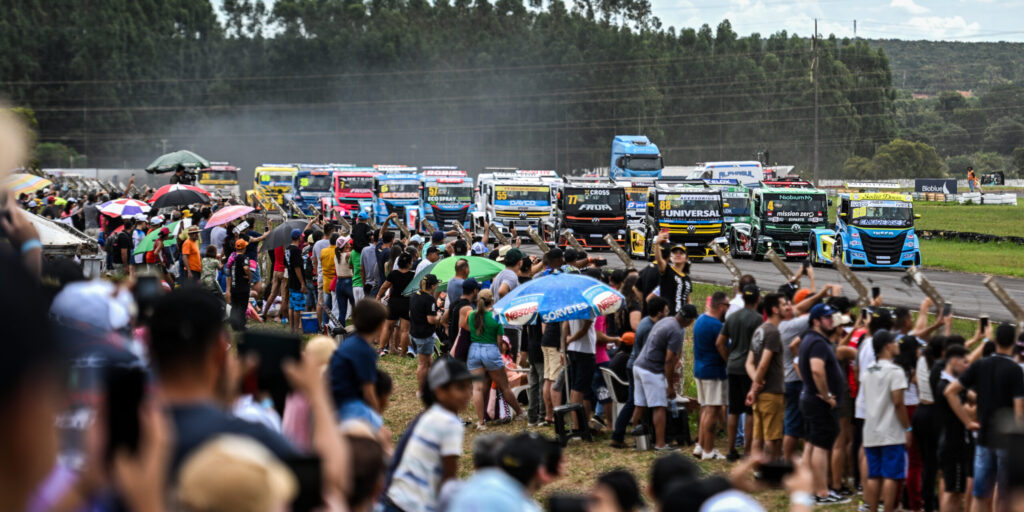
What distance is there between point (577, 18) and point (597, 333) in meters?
141

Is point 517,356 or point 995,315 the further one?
point 995,315

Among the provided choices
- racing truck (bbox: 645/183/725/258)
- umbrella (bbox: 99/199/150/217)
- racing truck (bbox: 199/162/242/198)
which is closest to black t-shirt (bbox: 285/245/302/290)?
umbrella (bbox: 99/199/150/217)

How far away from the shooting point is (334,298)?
2070cm

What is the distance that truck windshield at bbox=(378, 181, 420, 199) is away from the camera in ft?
175

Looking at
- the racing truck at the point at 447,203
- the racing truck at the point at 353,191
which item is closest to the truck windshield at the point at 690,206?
the racing truck at the point at 447,203

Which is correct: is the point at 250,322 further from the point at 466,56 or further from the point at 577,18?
the point at 577,18

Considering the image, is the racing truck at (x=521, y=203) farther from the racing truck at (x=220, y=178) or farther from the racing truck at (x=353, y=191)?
the racing truck at (x=220, y=178)

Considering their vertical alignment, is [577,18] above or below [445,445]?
above

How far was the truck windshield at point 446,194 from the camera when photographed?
48.7 meters

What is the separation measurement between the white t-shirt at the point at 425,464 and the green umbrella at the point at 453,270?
1005 cm

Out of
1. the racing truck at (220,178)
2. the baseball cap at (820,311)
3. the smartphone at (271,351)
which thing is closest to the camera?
the smartphone at (271,351)

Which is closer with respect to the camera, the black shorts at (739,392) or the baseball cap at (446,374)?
the baseball cap at (446,374)

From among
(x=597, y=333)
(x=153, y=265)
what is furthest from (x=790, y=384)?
(x=153, y=265)

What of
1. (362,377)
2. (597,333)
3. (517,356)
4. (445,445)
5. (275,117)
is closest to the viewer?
(445,445)
